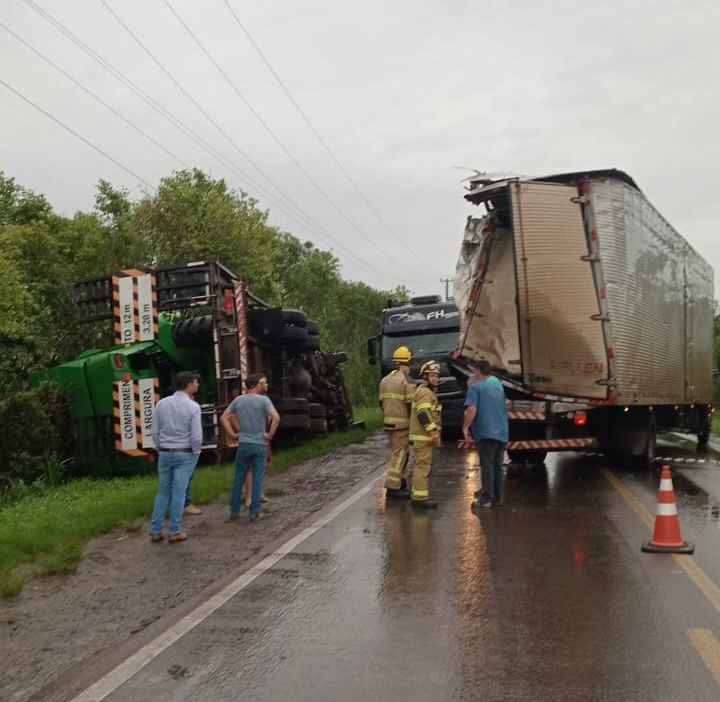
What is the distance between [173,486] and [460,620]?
4087mm

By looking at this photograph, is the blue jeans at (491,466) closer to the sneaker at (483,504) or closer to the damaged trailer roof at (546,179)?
the sneaker at (483,504)

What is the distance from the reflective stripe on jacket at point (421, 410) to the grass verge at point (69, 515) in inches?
113

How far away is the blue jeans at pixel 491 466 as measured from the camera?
11281 millimetres

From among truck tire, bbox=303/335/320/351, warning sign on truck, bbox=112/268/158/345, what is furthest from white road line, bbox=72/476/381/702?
truck tire, bbox=303/335/320/351

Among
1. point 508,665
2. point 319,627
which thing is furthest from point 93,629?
point 508,665

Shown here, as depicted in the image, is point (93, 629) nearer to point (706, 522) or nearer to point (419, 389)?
point (419, 389)

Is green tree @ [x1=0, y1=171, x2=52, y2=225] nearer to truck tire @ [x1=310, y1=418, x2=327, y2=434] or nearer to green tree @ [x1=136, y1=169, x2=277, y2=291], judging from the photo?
green tree @ [x1=136, y1=169, x2=277, y2=291]

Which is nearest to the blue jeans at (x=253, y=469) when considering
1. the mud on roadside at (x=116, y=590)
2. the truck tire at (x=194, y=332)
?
the mud on roadside at (x=116, y=590)

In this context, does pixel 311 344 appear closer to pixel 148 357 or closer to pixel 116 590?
pixel 148 357

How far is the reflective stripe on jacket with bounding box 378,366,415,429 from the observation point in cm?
1153

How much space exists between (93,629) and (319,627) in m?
1.48

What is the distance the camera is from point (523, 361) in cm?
A: 1373

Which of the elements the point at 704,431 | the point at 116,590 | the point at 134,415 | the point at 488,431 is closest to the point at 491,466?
the point at 488,431

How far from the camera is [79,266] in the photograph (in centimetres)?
3700
